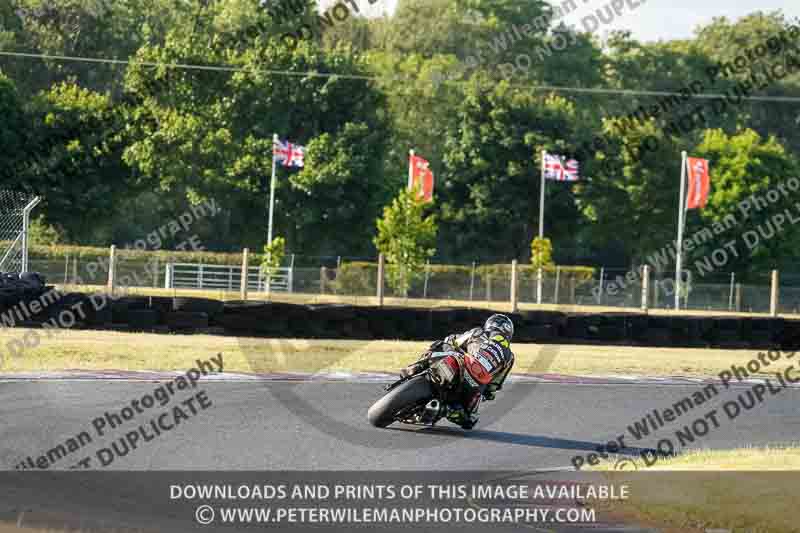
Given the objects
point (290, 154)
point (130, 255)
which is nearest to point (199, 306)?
point (130, 255)

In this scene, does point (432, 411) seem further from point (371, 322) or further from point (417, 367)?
point (371, 322)

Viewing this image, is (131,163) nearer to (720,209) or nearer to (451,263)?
(451,263)

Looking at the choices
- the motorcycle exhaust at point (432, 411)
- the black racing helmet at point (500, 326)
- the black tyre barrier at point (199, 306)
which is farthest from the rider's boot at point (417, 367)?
the black tyre barrier at point (199, 306)

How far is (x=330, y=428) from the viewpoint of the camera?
11758mm

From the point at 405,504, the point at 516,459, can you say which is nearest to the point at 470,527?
the point at 405,504

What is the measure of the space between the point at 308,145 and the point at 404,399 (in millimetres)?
47704

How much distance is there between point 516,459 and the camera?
10.9 metres

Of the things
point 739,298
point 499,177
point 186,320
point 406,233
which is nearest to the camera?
point 186,320

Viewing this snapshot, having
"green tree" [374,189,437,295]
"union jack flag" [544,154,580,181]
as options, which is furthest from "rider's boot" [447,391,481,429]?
"union jack flag" [544,154,580,181]

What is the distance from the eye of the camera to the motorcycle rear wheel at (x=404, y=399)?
1182 cm

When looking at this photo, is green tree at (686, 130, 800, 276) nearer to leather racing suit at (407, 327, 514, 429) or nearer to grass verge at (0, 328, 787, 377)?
grass verge at (0, 328, 787, 377)

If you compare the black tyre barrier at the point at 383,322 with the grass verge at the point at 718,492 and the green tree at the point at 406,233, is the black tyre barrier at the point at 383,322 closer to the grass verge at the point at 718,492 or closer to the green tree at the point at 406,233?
the grass verge at the point at 718,492

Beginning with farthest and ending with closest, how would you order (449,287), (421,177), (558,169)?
(558,169) < (421,177) < (449,287)

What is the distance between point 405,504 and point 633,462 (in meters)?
3.12
